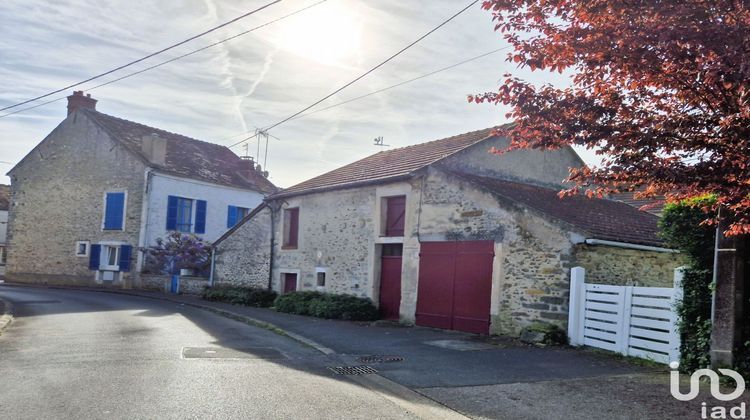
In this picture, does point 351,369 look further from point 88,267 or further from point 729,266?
point 88,267

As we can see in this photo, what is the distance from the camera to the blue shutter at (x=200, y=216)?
27727mm

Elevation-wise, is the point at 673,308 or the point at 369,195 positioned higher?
the point at 369,195

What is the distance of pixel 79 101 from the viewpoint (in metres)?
28.9

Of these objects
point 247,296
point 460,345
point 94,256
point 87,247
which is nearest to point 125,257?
point 94,256

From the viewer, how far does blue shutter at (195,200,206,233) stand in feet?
91.0

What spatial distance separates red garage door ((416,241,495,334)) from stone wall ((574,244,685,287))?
6.67 feet

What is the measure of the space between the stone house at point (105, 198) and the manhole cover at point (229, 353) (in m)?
17.4

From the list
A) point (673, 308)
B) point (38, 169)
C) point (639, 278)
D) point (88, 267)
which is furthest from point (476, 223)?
point (38, 169)

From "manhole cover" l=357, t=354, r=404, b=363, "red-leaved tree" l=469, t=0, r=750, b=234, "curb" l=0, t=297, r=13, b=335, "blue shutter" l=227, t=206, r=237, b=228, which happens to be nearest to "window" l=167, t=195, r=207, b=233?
"blue shutter" l=227, t=206, r=237, b=228

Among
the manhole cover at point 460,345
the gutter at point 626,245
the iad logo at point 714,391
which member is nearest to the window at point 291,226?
the manhole cover at point 460,345

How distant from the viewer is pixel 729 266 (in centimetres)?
723

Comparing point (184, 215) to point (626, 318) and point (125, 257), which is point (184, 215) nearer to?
point (125, 257)

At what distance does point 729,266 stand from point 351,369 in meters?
5.07

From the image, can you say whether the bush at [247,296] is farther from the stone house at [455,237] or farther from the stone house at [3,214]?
the stone house at [3,214]
